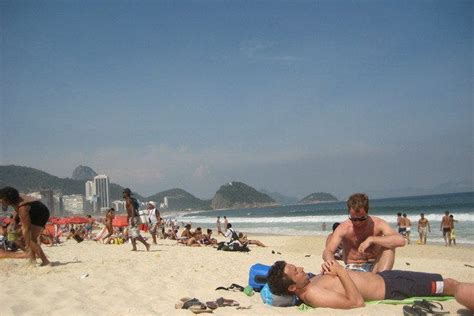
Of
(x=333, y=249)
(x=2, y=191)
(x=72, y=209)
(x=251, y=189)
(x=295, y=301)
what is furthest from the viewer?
(x=251, y=189)

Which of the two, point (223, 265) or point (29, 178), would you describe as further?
point (29, 178)

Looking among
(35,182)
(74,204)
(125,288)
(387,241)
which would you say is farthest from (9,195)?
(35,182)

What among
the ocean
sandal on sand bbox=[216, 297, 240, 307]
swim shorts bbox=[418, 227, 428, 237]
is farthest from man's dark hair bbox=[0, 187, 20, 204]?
the ocean

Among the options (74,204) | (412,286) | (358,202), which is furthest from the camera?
(74,204)

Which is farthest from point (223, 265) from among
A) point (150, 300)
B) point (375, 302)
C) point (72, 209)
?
point (72, 209)

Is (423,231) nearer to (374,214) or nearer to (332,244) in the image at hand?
(332,244)

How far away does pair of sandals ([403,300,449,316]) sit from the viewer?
3.85 metres

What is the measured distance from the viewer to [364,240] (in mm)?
5168

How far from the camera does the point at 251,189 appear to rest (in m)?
196

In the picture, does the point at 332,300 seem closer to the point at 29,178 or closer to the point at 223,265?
the point at 223,265

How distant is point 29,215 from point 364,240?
17.6ft

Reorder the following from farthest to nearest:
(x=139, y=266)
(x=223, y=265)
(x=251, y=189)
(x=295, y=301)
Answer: (x=251, y=189) < (x=223, y=265) < (x=139, y=266) < (x=295, y=301)

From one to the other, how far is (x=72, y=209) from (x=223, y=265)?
390 feet

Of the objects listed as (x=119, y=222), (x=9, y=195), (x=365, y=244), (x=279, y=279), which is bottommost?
(x=119, y=222)
